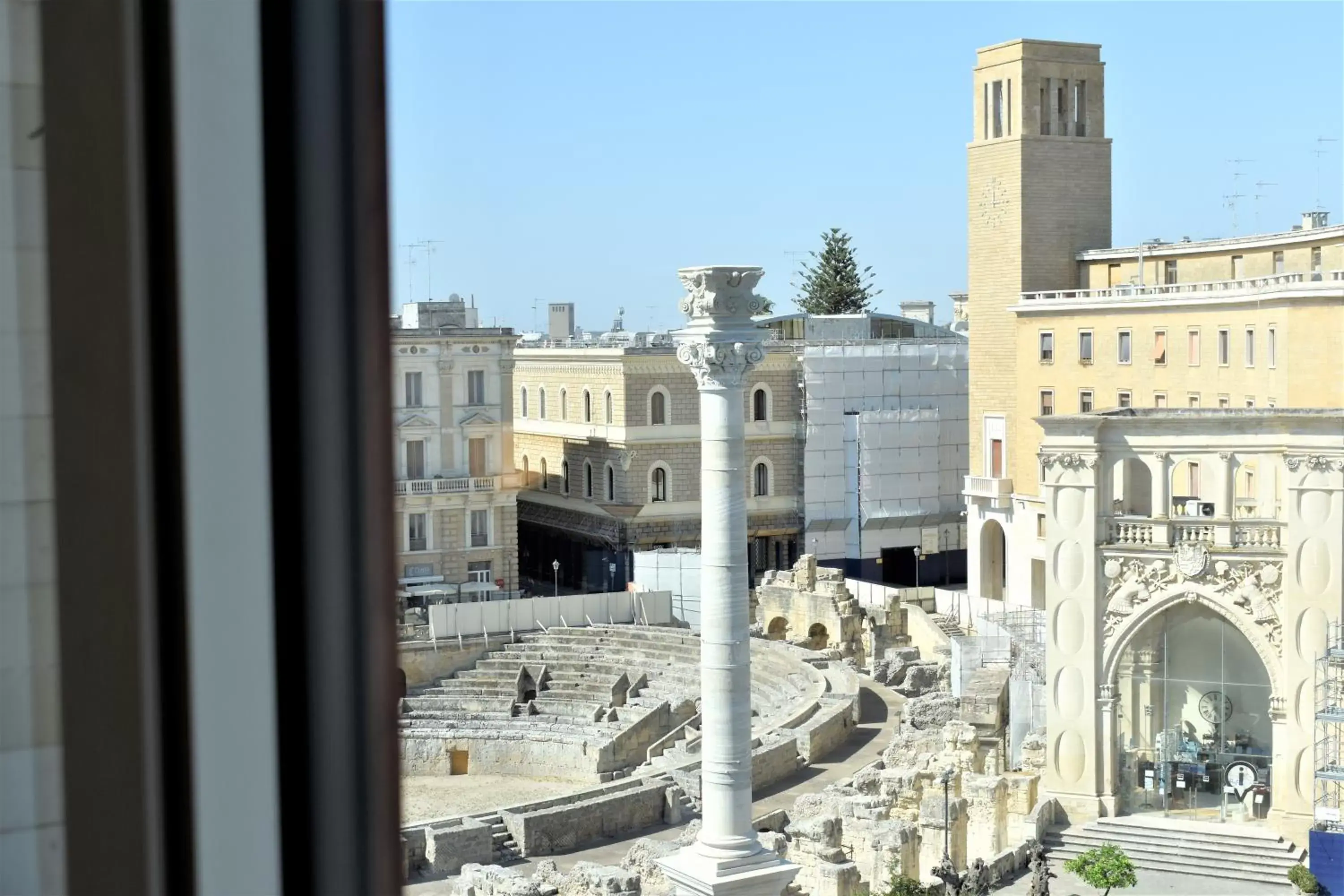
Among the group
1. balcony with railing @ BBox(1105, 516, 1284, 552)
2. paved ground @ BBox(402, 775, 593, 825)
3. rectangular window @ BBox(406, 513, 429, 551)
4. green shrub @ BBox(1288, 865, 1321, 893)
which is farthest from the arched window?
green shrub @ BBox(1288, 865, 1321, 893)

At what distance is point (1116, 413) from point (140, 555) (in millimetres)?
11221

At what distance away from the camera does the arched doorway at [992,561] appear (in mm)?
22656

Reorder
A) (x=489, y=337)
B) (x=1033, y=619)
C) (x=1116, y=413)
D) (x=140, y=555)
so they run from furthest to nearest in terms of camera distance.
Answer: (x=489, y=337) → (x=1033, y=619) → (x=1116, y=413) → (x=140, y=555)

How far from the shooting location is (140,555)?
0.87 meters

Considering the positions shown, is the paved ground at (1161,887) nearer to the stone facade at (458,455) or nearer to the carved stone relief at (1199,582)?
the carved stone relief at (1199,582)

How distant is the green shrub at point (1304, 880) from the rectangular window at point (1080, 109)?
14.6m

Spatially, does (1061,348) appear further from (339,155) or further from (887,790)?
(339,155)

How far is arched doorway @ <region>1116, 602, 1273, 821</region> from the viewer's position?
10.9 metres

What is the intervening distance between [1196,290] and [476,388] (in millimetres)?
10264

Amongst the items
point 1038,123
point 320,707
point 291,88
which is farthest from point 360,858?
point 1038,123

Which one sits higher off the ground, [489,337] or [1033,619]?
[489,337]

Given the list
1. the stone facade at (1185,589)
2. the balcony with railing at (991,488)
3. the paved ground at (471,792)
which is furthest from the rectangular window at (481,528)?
the stone facade at (1185,589)

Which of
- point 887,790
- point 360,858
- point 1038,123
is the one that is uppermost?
point 1038,123

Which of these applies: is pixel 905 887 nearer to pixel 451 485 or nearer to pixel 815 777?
pixel 815 777
